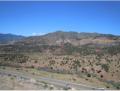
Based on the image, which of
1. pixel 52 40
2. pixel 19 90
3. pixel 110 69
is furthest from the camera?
pixel 52 40

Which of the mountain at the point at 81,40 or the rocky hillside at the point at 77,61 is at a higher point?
the mountain at the point at 81,40

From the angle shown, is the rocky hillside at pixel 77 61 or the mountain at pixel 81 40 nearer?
the rocky hillside at pixel 77 61

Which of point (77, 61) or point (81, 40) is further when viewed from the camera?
point (81, 40)

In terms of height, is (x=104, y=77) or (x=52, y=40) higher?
(x=52, y=40)

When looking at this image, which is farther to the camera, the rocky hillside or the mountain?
the mountain

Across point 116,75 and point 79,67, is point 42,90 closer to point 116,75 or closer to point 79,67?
→ point 116,75

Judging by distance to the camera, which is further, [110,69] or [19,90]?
[110,69]

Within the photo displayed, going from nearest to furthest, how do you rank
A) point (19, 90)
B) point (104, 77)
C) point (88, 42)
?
point (19, 90) → point (104, 77) → point (88, 42)

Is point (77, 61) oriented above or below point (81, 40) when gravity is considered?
below

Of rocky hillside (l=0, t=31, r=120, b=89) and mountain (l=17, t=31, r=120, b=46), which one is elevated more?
mountain (l=17, t=31, r=120, b=46)

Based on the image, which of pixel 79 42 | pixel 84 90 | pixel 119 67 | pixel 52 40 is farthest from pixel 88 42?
pixel 84 90
